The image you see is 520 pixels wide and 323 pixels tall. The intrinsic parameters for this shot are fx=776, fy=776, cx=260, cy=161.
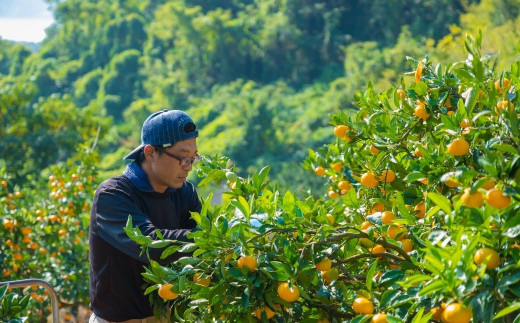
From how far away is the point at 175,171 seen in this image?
6.61 ft

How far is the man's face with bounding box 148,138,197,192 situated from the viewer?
2010mm

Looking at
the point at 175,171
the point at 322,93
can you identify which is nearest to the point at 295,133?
the point at 322,93

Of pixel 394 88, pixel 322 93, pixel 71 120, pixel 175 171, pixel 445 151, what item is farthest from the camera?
pixel 322 93

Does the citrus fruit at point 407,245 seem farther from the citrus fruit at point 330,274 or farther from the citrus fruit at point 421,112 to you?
the citrus fruit at point 421,112

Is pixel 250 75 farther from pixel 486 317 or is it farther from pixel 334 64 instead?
pixel 486 317

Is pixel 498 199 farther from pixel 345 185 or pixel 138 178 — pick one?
pixel 138 178

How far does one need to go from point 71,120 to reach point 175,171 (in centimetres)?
1149

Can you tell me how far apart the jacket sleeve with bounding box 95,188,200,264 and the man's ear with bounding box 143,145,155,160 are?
0.46ft

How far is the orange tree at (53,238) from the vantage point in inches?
150

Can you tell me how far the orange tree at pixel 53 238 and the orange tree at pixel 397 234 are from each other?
7.11 feet

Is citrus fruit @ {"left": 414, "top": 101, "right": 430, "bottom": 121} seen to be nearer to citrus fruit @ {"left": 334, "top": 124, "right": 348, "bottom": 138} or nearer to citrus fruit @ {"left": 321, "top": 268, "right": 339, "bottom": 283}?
citrus fruit @ {"left": 334, "top": 124, "right": 348, "bottom": 138}

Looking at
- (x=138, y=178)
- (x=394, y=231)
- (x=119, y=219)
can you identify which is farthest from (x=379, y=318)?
(x=138, y=178)

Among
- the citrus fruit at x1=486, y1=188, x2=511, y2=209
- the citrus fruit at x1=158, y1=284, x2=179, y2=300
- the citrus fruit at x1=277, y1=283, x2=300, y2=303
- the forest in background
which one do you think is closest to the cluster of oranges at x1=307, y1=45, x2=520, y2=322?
the citrus fruit at x1=486, y1=188, x2=511, y2=209

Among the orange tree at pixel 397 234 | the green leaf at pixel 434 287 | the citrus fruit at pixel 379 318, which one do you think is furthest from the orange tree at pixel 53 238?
the green leaf at pixel 434 287
